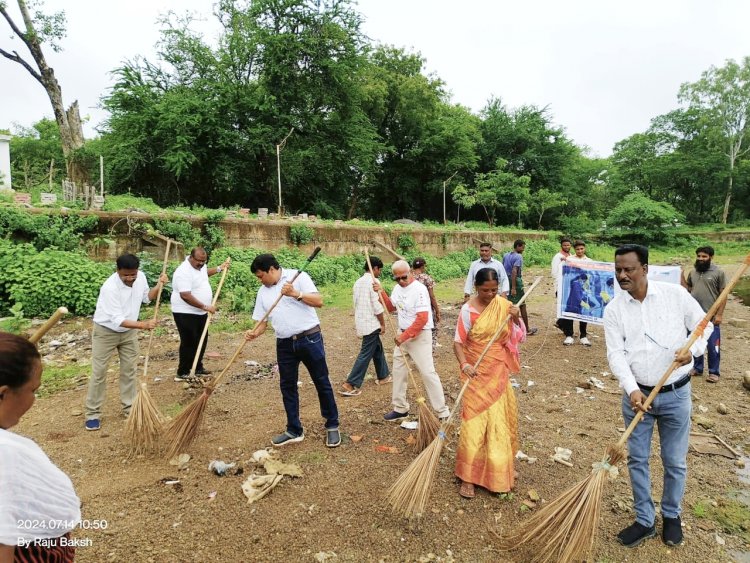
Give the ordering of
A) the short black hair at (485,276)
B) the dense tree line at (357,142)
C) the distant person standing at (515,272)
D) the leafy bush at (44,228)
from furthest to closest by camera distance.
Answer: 1. the dense tree line at (357,142)
2. the leafy bush at (44,228)
3. the distant person standing at (515,272)
4. the short black hair at (485,276)

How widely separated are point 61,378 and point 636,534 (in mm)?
6713

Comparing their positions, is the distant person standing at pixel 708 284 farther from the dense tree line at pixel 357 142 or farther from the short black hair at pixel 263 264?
the dense tree line at pixel 357 142

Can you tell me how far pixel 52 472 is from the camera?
4.28ft

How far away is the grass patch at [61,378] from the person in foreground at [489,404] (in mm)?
5212

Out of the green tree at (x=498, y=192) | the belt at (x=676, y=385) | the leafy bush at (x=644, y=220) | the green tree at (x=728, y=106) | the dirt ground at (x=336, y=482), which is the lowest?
the dirt ground at (x=336, y=482)

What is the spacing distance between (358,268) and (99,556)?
11.8 meters

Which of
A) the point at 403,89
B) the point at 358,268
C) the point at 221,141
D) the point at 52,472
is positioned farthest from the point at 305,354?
the point at 403,89

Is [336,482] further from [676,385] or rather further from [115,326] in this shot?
[115,326]

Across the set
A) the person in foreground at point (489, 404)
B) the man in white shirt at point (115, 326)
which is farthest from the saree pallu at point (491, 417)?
the man in white shirt at point (115, 326)

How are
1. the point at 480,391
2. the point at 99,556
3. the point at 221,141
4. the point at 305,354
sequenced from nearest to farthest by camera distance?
the point at 99,556
the point at 480,391
the point at 305,354
the point at 221,141

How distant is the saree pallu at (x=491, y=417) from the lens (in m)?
3.07

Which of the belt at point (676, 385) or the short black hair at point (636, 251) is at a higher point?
the short black hair at point (636, 251)

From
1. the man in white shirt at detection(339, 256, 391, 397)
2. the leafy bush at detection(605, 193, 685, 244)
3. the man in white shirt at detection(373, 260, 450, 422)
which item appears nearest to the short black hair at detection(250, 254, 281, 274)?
the man in white shirt at detection(373, 260, 450, 422)

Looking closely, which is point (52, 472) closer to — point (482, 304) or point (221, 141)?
point (482, 304)
